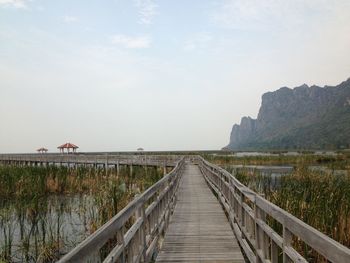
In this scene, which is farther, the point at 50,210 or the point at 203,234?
the point at 50,210

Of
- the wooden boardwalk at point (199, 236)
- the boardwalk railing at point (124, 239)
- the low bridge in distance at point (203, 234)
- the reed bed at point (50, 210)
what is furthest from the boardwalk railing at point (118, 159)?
the boardwalk railing at point (124, 239)

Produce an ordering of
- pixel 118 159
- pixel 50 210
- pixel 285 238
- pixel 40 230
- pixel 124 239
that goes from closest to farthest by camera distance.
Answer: pixel 285 238 → pixel 124 239 → pixel 40 230 → pixel 50 210 → pixel 118 159

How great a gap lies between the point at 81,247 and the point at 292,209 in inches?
298

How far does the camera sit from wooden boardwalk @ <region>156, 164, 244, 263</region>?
674cm

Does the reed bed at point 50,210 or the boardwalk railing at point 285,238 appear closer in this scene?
the boardwalk railing at point 285,238

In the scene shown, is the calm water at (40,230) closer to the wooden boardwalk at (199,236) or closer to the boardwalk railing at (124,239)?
the wooden boardwalk at (199,236)

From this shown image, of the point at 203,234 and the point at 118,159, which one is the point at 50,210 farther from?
the point at 118,159

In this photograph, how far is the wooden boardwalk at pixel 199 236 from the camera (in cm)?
674

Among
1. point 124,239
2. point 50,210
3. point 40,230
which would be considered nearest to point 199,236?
point 124,239

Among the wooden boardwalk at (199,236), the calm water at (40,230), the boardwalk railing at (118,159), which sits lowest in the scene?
the calm water at (40,230)

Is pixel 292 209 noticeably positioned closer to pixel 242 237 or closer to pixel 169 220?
pixel 242 237

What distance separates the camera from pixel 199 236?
27.5 feet

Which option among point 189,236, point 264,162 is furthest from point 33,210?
point 264,162

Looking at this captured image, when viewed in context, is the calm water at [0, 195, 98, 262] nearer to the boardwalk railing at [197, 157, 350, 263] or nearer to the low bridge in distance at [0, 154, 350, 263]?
the low bridge in distance at [0, 154, 350, 263]
